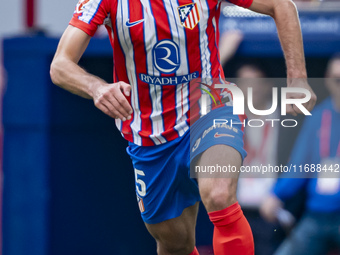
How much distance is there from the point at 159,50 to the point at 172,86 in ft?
0.67

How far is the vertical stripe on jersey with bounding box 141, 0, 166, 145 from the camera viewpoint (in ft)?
11.8

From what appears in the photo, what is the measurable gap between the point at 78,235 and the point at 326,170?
8.04 ft

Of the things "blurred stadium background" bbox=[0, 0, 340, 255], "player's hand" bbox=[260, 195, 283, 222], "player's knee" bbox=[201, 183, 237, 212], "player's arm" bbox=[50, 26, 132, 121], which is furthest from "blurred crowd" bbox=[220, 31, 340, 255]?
"player's arm" bbox=[50, 26, 132, 121]

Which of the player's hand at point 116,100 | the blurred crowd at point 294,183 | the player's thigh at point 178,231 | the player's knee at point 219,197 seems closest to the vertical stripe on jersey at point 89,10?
the player's hand at point 116,100

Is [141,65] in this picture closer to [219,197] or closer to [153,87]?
[153,87]

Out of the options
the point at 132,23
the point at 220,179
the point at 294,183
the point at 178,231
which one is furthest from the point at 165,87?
the point at 294,183

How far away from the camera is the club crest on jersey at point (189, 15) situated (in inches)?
142

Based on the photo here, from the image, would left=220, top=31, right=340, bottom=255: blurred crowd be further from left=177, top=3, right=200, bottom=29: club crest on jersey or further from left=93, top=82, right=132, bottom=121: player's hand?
left=93, top=82, right=132, bottom=121: player's hand

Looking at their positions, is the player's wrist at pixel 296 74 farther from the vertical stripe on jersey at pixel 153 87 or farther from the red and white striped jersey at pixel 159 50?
the vertical stripe on jersey at pixel 153 87

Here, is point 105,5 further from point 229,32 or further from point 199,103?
point 229,32

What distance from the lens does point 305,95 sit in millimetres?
3545

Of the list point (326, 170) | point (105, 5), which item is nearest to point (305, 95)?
point (105, 5)

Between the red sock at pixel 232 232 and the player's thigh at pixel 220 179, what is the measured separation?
0.11ft

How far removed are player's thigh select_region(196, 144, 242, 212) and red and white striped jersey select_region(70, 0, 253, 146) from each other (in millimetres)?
378
